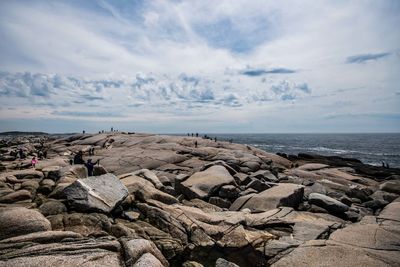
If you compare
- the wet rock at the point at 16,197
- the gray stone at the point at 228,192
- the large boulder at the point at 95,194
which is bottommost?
the gray stone at the point at 228,192

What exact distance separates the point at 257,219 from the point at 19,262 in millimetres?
9997

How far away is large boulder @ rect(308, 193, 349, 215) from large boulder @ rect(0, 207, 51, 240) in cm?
1426

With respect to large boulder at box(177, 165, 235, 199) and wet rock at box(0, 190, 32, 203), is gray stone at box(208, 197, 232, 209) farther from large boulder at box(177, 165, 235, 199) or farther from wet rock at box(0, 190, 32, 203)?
wet rock at box(0, 190, 32, 203)

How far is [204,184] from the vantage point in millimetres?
20391

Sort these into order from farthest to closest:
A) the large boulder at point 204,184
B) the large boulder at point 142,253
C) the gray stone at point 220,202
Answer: the large boulder at point 204,184, the gray stone at point 220,202, the large boulder at point 142,253

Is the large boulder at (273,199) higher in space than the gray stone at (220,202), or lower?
higher

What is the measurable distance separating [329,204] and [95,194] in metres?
12.9

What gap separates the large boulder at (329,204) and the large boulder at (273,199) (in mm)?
915

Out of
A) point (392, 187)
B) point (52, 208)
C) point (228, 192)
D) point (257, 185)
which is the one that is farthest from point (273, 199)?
point (392, 187)

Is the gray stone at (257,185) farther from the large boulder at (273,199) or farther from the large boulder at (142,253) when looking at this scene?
the large boulder at (142,253)

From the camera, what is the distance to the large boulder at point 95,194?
12023 mm

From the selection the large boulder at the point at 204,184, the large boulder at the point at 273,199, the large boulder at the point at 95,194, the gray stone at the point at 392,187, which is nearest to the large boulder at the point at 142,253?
the large boulder at the point at 95,194

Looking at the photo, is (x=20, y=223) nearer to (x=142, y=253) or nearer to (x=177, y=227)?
(x=142, y=253)

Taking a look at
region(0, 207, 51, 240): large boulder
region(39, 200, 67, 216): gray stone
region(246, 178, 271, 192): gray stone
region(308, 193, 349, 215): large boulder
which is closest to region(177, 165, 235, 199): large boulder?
region(246, 178, 271, 192): gray stone
